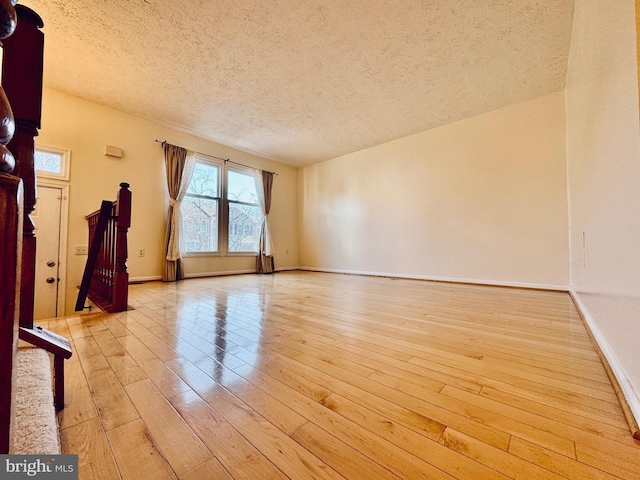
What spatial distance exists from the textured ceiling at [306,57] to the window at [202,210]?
3.12ft

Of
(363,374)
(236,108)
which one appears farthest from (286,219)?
(363,374)

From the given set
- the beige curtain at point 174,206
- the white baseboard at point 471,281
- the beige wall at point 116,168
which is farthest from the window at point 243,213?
the white baseboard at point 471,281

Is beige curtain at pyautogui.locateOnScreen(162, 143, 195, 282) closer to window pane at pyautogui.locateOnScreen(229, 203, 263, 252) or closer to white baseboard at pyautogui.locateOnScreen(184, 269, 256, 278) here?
white baseboard at pyautogui.locateOnScreen(184, 269, 256, 278)

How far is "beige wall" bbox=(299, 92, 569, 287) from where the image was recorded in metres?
3.17

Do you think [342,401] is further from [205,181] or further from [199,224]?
[205,181]

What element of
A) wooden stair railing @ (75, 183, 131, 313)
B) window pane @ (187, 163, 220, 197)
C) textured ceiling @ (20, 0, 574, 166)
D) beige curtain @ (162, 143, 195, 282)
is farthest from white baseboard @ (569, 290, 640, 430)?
window pane @ (187, 163, 220, 197)

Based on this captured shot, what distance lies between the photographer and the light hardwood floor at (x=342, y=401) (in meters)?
0.65

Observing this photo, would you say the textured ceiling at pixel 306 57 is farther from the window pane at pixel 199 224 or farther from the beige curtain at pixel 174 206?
the window pane at pixel 199 224

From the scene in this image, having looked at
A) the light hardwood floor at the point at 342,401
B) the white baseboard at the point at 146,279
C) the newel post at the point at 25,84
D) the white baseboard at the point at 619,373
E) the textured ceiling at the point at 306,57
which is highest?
the textured ceiling at the point at 306,57

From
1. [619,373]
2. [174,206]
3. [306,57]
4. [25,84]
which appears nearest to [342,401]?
[619,373]

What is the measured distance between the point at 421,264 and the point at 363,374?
3459 mm

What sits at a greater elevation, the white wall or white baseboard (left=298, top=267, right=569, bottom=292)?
the white wall

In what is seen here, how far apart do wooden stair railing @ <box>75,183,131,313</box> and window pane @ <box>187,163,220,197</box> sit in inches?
74.1

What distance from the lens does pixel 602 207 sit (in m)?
1.34
